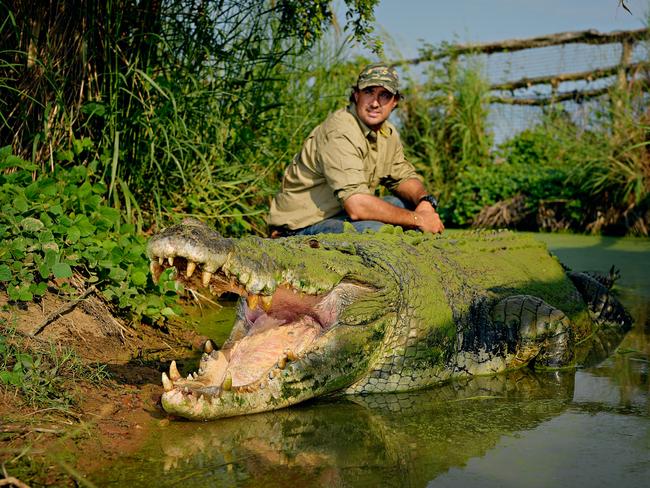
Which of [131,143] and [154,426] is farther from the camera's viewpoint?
[131,143]

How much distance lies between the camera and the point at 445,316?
3799 millimetres

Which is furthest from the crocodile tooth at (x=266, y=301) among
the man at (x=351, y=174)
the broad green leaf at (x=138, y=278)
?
the man at (x=351, y=174)

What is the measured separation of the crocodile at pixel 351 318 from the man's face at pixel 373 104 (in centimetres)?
126

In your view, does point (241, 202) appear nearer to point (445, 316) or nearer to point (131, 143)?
point (131, 143)

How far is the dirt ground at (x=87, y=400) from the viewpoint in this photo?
95.9 inches

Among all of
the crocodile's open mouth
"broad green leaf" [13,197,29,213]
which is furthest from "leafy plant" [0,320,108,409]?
"broad green leaf" [13,197,29,213]

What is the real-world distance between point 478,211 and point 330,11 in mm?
7105

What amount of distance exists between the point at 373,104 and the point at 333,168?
1.93 feet

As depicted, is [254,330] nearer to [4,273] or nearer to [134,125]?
[4,273]

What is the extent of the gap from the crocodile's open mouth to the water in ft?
0.52

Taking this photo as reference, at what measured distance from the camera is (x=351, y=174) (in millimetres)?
5242

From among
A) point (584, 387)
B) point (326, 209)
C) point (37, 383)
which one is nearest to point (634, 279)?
point (326, 209)

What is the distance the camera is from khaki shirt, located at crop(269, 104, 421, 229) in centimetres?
527

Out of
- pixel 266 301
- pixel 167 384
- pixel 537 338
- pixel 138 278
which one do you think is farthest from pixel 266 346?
pixel 537 338
